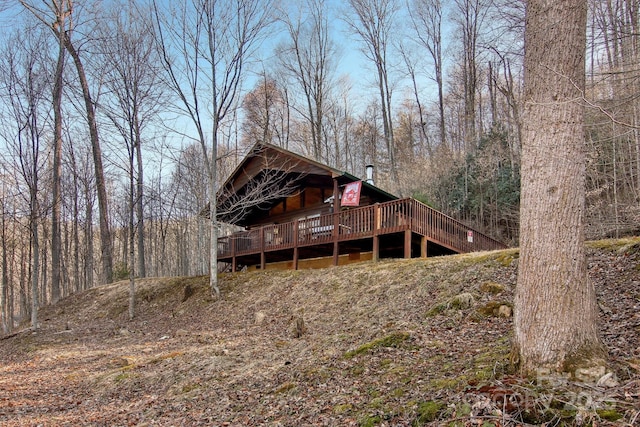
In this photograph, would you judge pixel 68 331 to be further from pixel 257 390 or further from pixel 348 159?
pixel 348 159

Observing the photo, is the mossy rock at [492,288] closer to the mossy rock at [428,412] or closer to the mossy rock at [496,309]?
the mossy rock at [496,309]

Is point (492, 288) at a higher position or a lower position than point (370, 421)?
higher

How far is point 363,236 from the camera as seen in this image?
12.9m

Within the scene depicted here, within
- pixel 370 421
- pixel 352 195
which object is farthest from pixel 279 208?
pixel 370 421

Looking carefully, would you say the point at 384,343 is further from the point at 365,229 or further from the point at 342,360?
the point at 365,229

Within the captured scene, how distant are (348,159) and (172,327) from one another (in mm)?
22837

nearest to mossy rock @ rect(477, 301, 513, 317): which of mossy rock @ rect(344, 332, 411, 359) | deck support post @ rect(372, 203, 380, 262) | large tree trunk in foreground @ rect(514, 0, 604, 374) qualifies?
mossy rock @ rect(344, 332, 411, 359)

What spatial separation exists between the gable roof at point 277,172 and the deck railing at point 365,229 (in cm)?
137

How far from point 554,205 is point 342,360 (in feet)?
11.4

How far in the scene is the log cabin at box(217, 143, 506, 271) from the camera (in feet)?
41.5

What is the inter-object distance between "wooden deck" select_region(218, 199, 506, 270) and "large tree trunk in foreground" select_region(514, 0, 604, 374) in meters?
8.44

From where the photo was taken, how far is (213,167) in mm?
13969

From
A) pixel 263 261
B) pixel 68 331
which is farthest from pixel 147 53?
pixel 68 331

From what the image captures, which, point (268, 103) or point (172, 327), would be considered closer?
point (172, 327)
